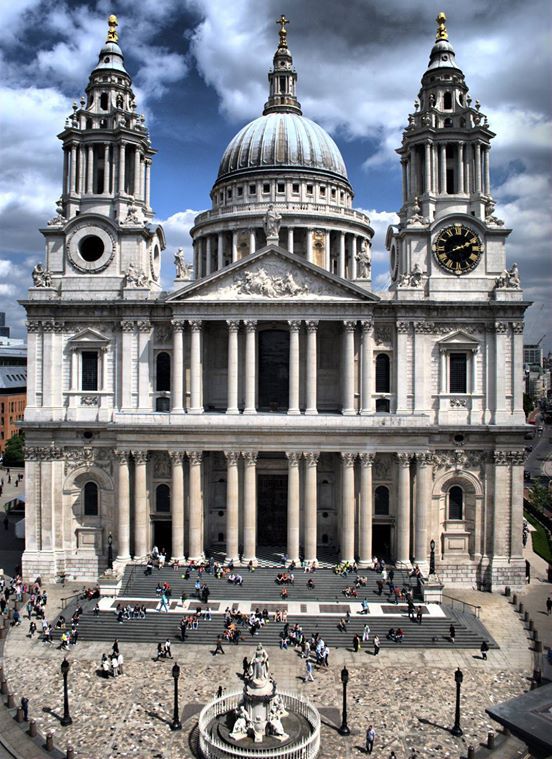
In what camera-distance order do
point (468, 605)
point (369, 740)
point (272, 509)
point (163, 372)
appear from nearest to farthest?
point (369, 740)
point (468, 605)
point (163, 372)
point (272, 509)

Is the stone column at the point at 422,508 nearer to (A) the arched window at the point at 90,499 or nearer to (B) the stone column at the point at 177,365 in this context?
(B) the stone column at the point at 177,365

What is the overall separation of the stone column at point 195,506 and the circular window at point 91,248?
59.1 ft

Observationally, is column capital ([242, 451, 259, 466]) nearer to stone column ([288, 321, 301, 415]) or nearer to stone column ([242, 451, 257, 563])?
stone column ([242, 451, 257, 563])

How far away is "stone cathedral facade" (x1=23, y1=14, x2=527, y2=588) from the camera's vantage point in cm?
5234

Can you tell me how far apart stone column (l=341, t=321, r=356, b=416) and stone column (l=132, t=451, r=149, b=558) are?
15828 millimetres

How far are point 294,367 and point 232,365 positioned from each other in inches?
187

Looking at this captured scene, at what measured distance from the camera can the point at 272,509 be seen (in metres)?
56.5

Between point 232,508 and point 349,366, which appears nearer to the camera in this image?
point 232,508

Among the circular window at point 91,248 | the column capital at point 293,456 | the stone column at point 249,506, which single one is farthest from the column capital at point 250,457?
the circular window at point 91,248

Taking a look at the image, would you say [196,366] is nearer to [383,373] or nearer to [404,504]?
[383,373]

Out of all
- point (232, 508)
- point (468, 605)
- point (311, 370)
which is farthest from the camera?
point (311, 370)

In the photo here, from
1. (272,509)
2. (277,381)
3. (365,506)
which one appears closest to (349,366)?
(277,381)

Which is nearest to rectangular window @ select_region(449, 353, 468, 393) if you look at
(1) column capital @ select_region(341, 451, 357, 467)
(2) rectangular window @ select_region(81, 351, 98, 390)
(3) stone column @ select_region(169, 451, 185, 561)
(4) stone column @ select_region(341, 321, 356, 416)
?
(4) stone column @ select_region(341, 321, 356, 416)

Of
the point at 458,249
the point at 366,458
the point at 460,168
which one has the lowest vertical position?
the point at 366,458
